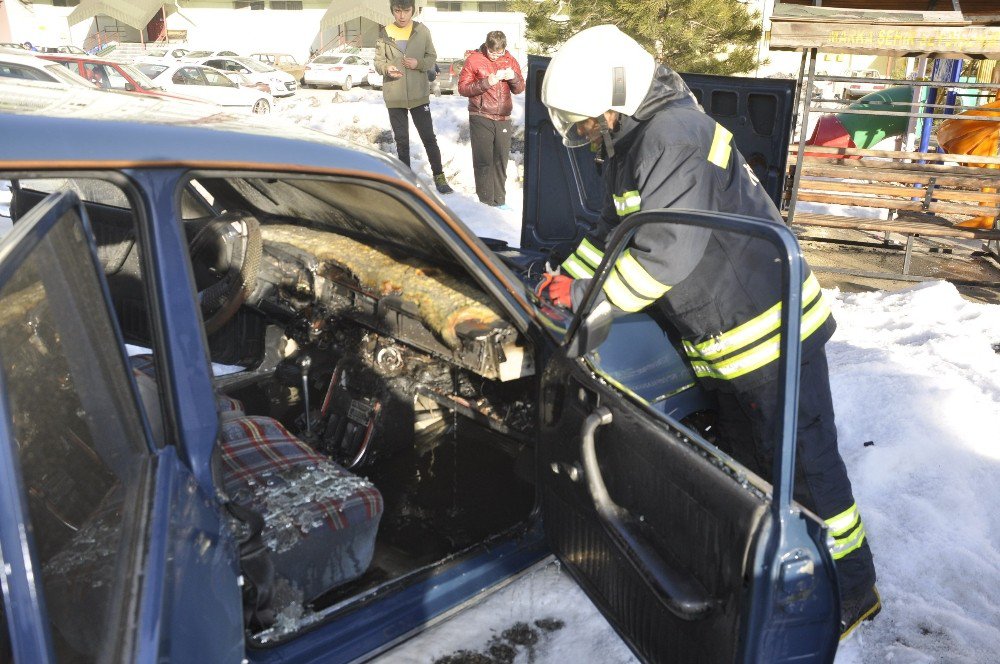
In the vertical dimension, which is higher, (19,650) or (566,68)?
(566,68)

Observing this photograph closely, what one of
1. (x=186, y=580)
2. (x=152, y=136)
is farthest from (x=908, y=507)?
(x=152, y=136)

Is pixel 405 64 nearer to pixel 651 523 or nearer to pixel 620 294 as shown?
pixel 620 294

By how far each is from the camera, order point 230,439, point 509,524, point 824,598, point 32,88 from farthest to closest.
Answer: point 509,524, point 230,439, point 32,88, point 824,598

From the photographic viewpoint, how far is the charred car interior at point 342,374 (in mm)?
2219

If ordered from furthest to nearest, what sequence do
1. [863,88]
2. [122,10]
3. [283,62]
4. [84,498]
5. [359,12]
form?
[359,12]
[122,10]
[283,62]
[863,88]
[84,498]

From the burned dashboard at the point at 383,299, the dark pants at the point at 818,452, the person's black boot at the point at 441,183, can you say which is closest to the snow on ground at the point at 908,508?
the dark pants at the point at 818,452

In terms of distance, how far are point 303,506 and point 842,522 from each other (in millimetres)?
1663

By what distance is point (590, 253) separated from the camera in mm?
2822

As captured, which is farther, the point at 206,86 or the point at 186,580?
the point at 206,86

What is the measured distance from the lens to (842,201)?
279 inches

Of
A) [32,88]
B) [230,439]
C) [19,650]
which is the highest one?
[32,88]

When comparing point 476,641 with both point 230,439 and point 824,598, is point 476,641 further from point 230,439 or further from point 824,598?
point 824,598

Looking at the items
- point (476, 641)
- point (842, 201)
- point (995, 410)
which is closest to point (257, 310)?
point (476, 641)

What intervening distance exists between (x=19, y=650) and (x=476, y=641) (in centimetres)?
174
